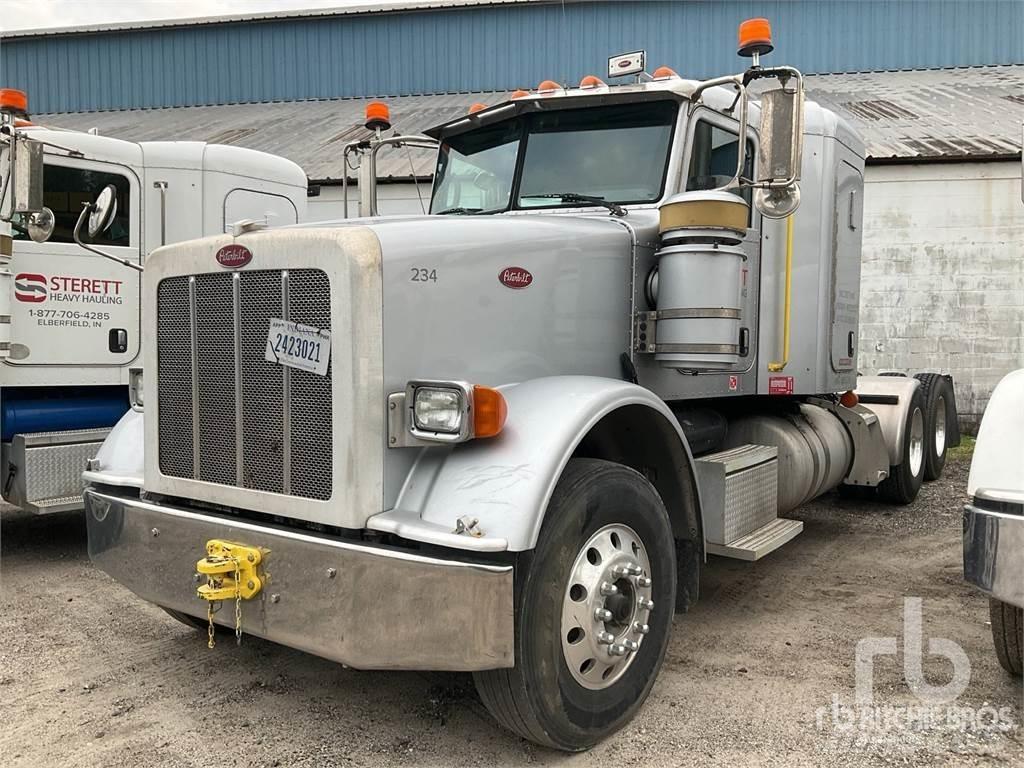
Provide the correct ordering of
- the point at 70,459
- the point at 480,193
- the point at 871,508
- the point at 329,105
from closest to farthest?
the point at 480,193 → the point at 70,459 → the point at 871,508 → the point at 329,105

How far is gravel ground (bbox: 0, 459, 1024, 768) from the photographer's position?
3.09m

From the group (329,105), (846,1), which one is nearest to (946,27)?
(846,1)

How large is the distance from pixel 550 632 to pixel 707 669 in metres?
1.32

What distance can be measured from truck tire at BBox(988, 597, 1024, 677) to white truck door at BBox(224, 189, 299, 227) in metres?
5.18

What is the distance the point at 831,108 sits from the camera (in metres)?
14.7

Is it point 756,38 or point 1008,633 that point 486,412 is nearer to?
point 756,38

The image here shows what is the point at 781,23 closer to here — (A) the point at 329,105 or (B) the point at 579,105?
(A) the point at 329,105

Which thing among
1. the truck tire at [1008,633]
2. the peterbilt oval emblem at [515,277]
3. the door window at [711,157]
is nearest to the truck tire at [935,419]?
the door window at [711,157]

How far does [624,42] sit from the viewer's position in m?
19.8

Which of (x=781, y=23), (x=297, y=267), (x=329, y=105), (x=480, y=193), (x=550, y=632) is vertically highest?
(x=781, y=23)

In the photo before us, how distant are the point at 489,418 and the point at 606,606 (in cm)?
85

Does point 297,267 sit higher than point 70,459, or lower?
higher

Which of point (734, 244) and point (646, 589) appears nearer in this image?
point (646, 589)

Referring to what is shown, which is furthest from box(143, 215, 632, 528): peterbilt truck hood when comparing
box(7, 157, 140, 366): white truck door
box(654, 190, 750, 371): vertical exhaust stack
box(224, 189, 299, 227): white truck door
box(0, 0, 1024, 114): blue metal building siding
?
box(0, 0, 1024, 114): blue metal building siding
